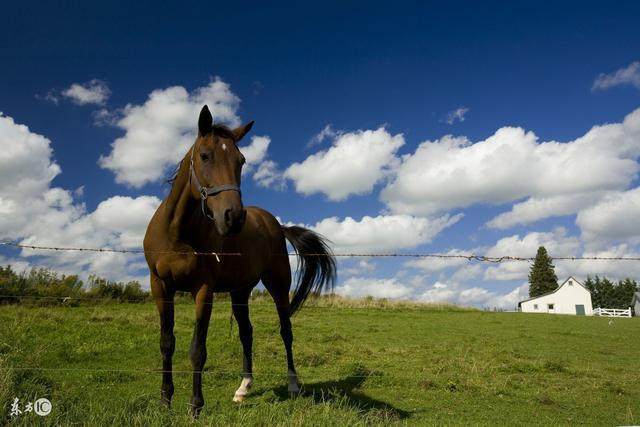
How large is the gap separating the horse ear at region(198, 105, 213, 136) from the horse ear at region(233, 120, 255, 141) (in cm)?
35

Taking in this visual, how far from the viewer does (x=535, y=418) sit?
20.2 ft

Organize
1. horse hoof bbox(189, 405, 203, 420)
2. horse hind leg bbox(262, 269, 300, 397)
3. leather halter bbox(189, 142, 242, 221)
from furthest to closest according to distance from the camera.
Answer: horse hind leg bbox(262, 269, 300, 397) → leather halter bbox(189, 142, 242, 221) → horse hoof bbox(189, 405, 203, 420)

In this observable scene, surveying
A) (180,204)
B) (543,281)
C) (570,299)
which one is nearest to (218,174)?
(180,204)

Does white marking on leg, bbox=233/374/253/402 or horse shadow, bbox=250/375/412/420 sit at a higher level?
white marking on leg, bbox=233/374/253/402

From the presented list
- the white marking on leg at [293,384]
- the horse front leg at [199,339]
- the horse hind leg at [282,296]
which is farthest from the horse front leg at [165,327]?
the horse hind leg at [282,296]

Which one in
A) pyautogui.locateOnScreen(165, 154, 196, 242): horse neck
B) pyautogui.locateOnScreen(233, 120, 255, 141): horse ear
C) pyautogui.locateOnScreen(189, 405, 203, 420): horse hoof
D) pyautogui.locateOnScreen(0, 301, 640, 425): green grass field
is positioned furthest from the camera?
pyautogui.locateOnScreen(233, 120, 255, 141): horse ear

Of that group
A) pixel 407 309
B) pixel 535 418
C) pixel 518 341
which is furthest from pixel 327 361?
pixel 407 309

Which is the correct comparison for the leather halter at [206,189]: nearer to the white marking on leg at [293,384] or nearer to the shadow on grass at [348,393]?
the shadow on grass at [348,393]

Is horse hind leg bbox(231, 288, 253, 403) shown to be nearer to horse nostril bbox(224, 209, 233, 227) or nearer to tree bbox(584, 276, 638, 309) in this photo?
horse nostril bbox(224, 209, 233, 227)

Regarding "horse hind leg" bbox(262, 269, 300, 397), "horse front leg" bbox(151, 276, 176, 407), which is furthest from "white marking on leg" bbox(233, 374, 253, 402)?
"horse front leg" bbox(151, 276, 176, 407)

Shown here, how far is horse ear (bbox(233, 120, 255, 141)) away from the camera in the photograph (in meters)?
5.14

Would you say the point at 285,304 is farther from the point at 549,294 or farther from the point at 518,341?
the point at 549,294

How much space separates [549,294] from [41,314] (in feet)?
205

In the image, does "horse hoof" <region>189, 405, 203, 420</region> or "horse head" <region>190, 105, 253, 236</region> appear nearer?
"horse hoof" <region>189, 405, 203, 420</region>
